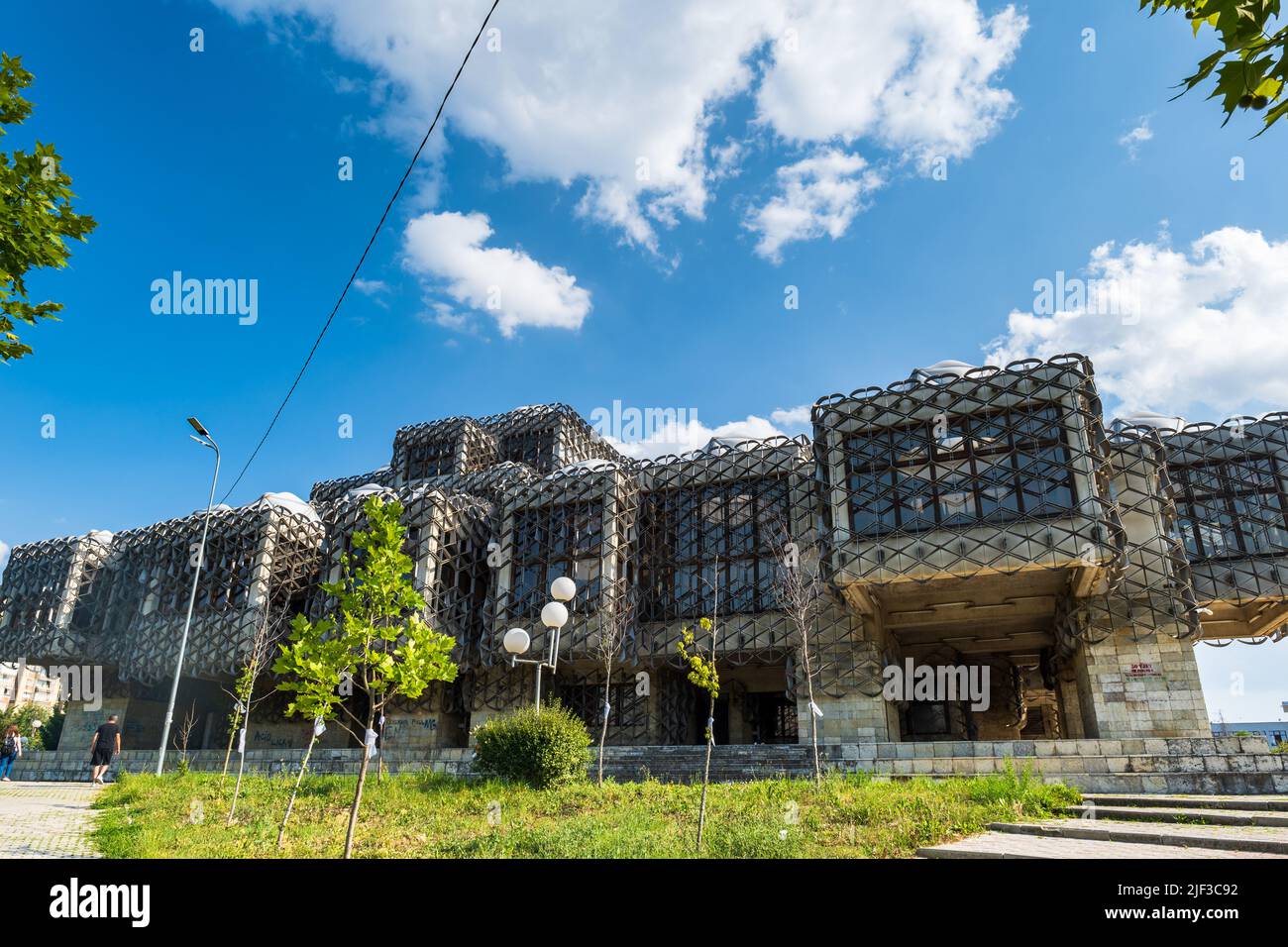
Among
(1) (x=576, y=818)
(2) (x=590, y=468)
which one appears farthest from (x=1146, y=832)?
(2) (x=590, y=468)

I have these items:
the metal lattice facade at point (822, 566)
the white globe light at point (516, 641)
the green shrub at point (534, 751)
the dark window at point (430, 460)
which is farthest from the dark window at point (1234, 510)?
the dark window at point (430, 460)

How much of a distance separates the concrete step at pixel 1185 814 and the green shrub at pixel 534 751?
896 cm

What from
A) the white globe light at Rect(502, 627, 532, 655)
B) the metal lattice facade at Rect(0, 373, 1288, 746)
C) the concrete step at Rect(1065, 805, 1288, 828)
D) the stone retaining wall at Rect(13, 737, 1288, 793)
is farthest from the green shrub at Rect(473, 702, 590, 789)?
the metal lattice facade at Rect(0, 373, 1288, 746)

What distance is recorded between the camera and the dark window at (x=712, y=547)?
27703mm

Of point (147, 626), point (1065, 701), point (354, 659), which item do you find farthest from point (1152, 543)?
point (147, 626)

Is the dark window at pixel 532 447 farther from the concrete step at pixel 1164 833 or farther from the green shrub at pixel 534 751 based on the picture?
the concrete step at pixel 1164 833

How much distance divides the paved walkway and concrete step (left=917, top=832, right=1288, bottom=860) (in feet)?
32.5

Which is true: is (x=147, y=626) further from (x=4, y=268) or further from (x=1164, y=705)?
(x=1164, y=705)

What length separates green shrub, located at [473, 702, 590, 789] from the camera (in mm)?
14812

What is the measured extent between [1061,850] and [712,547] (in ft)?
71.7

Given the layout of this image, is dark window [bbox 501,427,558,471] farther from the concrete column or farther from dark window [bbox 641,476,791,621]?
the concrete column

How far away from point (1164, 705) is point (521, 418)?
35.3 meters

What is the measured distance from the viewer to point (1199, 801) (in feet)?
35.7

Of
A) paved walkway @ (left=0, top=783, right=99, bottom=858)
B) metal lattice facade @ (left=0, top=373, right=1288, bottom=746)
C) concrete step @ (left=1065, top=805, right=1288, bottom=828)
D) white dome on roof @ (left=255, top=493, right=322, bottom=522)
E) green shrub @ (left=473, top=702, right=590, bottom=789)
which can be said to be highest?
white dome on roof @ (left=255, top=493, right=322, bottom=522)
